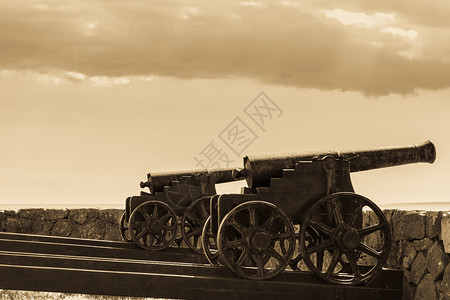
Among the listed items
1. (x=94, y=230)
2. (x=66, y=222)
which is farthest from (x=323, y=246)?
(x=66, y=222)

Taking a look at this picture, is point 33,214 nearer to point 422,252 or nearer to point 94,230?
point 94,230

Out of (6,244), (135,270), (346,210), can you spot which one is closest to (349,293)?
(346,210)

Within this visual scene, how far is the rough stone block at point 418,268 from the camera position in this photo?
791cm

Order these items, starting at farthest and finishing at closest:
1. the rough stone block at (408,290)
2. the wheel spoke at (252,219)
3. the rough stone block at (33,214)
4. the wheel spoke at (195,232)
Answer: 1. the rough stone block at (33,214)
2. the wheel spoke at (195,232)
3. the rough stone block at (408,290)
4. the wheel spoke at (252,219)

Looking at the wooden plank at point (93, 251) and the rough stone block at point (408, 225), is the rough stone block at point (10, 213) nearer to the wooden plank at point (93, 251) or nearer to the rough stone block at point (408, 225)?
the wooden plank at point (93, 251)

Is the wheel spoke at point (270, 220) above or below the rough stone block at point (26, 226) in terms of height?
above

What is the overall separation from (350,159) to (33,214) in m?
9.09

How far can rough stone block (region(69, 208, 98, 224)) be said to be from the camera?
51.1 feet

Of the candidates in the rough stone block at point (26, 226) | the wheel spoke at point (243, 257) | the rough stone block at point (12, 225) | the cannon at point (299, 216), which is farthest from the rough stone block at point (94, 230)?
the wheel spoke at point (243, 257)

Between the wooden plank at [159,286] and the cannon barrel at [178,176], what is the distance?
15.7 ft

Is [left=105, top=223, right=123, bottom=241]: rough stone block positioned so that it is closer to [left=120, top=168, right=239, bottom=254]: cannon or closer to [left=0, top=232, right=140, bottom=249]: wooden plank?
[left=120, top=168, right=239, bottom=254]: cannon

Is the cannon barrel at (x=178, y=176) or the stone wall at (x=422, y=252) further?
the cannon barrel at (x=178, y=176)

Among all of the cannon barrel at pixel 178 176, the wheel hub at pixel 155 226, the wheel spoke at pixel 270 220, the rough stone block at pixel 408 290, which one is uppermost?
the cannon barrel at pixel 178 176

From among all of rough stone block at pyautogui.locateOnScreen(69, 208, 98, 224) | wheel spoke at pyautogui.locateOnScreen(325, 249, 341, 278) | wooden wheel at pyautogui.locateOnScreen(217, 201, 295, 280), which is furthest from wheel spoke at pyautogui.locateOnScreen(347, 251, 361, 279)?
rough stone block at pyautogui.locateOnScreen(69, 208, 98, 224)
